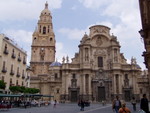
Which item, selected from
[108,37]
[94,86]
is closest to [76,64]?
[94,86]

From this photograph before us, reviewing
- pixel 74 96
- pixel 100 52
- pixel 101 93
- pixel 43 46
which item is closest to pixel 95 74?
pixel 101 93

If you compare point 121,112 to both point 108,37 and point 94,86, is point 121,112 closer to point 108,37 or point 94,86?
point 94,86

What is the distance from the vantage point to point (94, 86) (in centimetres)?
5409

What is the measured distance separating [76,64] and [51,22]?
30.5m

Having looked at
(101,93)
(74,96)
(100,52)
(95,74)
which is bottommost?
(74,96)

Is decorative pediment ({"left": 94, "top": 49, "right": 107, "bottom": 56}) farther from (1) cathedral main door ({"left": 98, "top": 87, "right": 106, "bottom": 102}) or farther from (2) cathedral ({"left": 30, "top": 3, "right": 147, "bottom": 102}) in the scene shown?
(1) cathedral main door ({"left": 98, "top": 87, "right": 106, "bottom": 102})

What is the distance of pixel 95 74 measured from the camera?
55062 millimetres

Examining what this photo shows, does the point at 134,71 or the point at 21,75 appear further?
the point at 134,71

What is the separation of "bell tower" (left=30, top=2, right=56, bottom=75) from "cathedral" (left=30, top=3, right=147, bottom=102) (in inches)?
581

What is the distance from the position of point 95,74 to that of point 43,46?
2825 centimetres

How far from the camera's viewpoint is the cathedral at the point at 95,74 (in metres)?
53.8

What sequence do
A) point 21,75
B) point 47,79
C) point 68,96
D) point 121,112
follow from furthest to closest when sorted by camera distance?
point 47,79 → point 68,96 → point 21,75 → point 121,112

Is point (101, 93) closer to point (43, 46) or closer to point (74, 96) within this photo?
point (74, 96)

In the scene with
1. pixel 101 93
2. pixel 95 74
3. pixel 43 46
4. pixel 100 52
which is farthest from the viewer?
pixel 43 46
